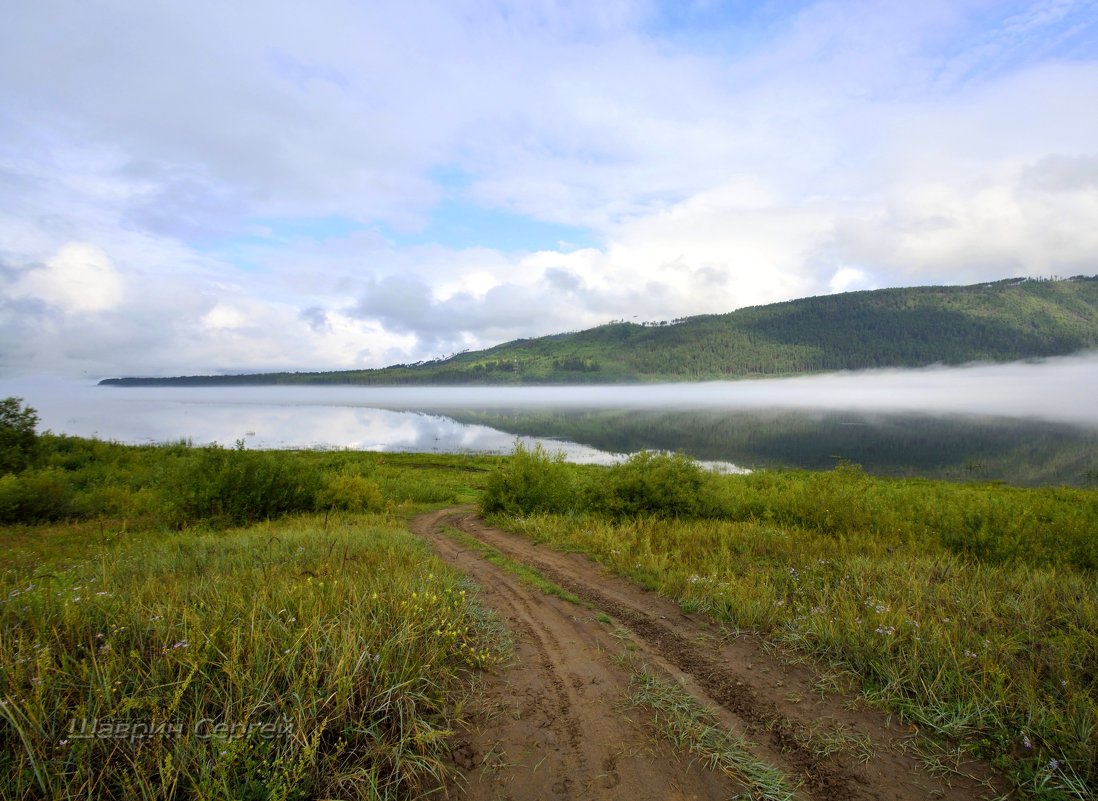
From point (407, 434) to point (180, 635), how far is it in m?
86.7

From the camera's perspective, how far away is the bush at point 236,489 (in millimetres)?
15164

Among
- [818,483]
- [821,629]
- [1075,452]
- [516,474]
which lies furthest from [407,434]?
[1075,452]

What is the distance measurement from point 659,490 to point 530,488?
4579mm

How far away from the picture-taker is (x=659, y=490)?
16.1m

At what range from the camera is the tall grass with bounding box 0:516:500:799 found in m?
3.11

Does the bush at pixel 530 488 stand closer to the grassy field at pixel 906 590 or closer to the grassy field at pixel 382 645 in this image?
the grassy field at pixel 906 590

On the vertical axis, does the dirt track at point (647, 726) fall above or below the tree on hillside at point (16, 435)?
below

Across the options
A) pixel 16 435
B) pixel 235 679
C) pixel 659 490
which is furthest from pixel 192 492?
pixel 659 490

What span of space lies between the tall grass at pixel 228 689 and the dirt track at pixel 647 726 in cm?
56

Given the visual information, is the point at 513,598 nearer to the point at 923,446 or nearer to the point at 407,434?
the point at 407,434

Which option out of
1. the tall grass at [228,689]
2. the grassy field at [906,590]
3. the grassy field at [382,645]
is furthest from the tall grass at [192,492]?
the tall grass at [228,689]

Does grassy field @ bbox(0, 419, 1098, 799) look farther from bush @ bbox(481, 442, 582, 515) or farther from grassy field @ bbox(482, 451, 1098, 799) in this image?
bush @ bbox(481, 442, 582, 515)

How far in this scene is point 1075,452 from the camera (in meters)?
70.1

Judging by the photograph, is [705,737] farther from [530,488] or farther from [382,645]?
[530,488]
